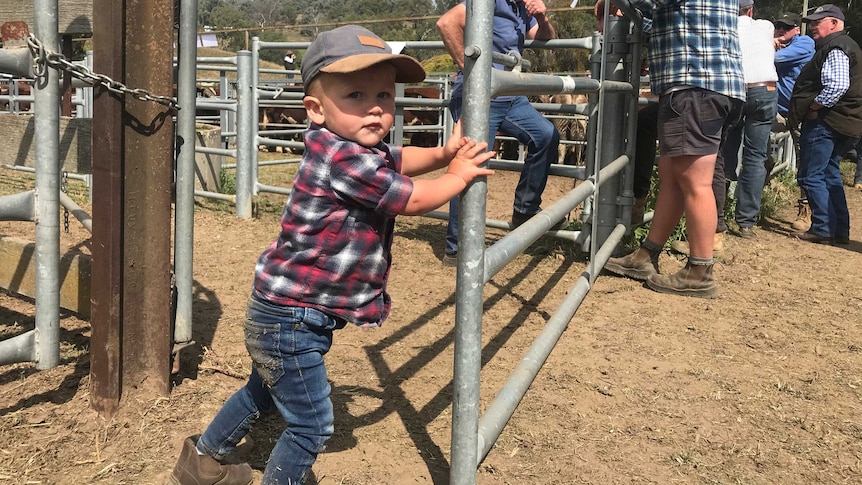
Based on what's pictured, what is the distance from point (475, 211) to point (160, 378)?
1.25 m

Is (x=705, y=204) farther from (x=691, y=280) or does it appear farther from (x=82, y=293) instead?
(x=82, y=293)

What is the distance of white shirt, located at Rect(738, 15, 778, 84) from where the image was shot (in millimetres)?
4832

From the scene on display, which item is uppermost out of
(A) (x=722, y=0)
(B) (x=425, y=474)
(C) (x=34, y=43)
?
(A) (x=722, y=0)

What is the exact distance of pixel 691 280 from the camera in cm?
383

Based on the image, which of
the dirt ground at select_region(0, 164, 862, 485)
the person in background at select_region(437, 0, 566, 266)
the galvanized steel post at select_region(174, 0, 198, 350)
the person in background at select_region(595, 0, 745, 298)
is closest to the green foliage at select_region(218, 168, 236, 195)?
the dirt ground at select_region(0, 164, 862, 485)

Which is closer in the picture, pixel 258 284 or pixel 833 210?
pixel 258 284

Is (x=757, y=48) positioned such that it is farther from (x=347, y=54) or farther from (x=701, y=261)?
(x=347, y=54)

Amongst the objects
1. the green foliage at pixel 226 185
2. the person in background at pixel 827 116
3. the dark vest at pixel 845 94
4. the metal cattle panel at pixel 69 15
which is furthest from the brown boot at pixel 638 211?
the green foliage at pixel 226 185

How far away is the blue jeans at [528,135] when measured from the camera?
4.02 meters

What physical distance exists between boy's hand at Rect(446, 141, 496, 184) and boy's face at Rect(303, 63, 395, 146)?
7.2 inches

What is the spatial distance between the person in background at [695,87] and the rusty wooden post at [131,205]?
2.27m

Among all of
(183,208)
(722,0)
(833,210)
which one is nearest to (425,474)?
(183,208)

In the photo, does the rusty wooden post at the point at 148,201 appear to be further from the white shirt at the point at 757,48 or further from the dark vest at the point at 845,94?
the dark vest at the point at 845,94

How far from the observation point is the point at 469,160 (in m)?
1.66
